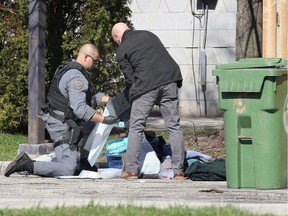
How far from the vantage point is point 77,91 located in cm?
1185

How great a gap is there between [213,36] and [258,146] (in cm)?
1011

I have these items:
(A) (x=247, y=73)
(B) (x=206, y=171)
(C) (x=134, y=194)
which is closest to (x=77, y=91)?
(B) (x=206, y=171)

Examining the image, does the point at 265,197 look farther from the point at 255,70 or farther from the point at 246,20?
the point at 246,20

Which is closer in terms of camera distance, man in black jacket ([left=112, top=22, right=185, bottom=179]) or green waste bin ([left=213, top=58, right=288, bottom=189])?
green waste bin ([left=213, top=58, right=288, bottom=189])

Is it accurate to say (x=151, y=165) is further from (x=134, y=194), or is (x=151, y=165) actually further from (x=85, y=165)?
(x=134, y=194)

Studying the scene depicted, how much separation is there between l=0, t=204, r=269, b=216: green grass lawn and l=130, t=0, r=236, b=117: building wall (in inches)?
473

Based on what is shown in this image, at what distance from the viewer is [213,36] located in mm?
20188

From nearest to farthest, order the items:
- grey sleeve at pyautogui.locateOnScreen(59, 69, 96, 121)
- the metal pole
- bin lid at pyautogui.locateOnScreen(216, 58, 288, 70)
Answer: bin lid at pyautogui.locateOnScreen(216, 58, 288, 70) < grey sleeve at pyautogui.locateOnScreen(59, 69, 96, 121) < the metal pole

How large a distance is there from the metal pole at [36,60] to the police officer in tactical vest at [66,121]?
2042 mm

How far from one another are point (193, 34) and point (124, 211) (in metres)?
12.4

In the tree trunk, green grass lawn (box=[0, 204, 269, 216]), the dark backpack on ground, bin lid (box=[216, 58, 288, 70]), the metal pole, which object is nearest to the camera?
green grass lawn (box=[0, 204, 269, 216])

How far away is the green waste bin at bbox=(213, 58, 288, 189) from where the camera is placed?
33.4 ft

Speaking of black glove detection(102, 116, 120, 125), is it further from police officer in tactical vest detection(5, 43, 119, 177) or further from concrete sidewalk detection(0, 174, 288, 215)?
concrete sidewalk detection(0, 174, 288, 215)

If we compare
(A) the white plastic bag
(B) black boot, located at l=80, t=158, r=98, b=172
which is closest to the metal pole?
(B) black boot, located at l=80, t=158, r=98, b=172
